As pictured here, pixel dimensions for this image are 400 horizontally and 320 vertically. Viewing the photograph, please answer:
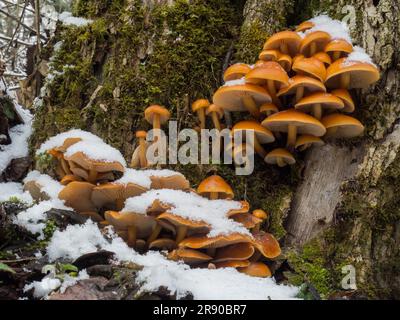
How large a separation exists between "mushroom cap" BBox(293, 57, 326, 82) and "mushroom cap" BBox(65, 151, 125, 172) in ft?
5.54

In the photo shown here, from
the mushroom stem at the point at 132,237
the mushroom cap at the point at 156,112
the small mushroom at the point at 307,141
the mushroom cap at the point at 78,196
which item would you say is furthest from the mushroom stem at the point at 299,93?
the mushroom cap at the point at 78,196

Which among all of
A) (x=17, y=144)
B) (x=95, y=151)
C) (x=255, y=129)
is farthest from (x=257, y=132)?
(x=17, y=144)

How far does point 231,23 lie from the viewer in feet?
15.3

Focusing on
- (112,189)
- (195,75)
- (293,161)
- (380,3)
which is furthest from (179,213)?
(380,3)

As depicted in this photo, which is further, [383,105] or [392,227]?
[383,105]

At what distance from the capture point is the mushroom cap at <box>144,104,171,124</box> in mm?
3947

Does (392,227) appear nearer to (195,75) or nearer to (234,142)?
(234,142)

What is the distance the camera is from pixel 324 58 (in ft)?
12.5

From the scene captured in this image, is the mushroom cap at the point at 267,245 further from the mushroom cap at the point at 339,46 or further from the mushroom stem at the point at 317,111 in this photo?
the mushroom cap at the point at 339,46

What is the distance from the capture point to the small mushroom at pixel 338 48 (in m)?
3.80

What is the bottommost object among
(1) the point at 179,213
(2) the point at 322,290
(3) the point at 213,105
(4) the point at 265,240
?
(2) the point at 322,290

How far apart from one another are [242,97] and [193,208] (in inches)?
46.4

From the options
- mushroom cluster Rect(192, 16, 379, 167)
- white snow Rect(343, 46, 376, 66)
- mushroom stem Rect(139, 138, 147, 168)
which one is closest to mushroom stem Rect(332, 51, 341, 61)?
mushroom cluster Rect(192, 16, 379, 167)

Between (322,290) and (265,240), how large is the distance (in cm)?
59
